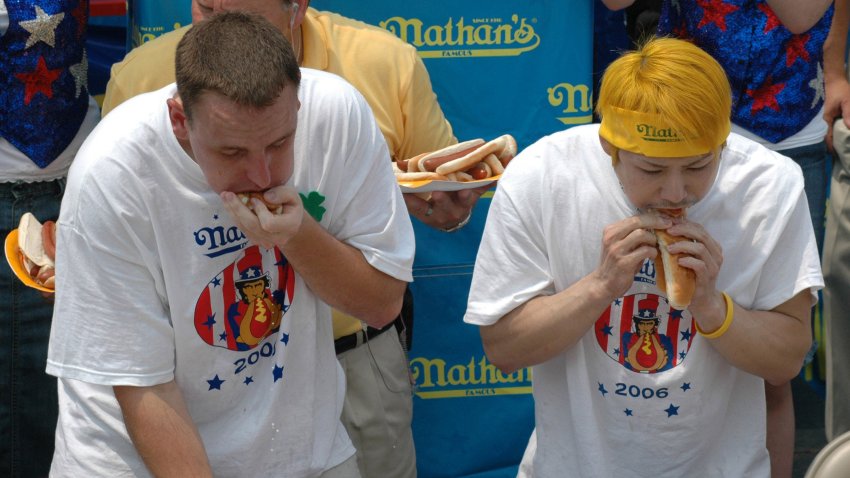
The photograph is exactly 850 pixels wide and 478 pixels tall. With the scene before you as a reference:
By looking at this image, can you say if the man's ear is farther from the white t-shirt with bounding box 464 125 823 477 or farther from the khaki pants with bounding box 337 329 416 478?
the khaki pants with bounding box 337 329 416 478

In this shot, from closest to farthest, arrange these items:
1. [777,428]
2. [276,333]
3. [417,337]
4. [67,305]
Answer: [67,305] < [276,333] < [777,428] < [417,337]

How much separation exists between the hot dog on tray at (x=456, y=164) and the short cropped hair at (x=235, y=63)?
89 centimetres

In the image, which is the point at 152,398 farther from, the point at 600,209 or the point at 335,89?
the point at 600,209

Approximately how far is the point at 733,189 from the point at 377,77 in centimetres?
125

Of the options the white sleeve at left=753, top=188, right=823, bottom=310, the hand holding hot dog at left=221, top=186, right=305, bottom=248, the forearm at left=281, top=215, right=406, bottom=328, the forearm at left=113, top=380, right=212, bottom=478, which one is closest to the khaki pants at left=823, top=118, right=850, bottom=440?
the white sleeve at left=753, top=188, right=823, bottom=310

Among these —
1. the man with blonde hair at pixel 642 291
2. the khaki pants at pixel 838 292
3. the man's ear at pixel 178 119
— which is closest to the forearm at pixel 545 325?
the man with blonde hair at pixel 642 291

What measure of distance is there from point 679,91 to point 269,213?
0.96 meters

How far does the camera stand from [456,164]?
355 cm

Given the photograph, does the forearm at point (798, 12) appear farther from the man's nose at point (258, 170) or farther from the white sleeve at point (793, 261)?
the man's nose at point (258, 170)

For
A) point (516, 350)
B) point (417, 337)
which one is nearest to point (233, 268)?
point (516, 350)

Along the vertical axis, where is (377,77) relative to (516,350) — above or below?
above

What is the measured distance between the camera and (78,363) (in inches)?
111

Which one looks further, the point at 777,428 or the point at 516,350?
the point at 777,428

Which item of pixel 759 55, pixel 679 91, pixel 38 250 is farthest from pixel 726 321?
pixel 38 250
